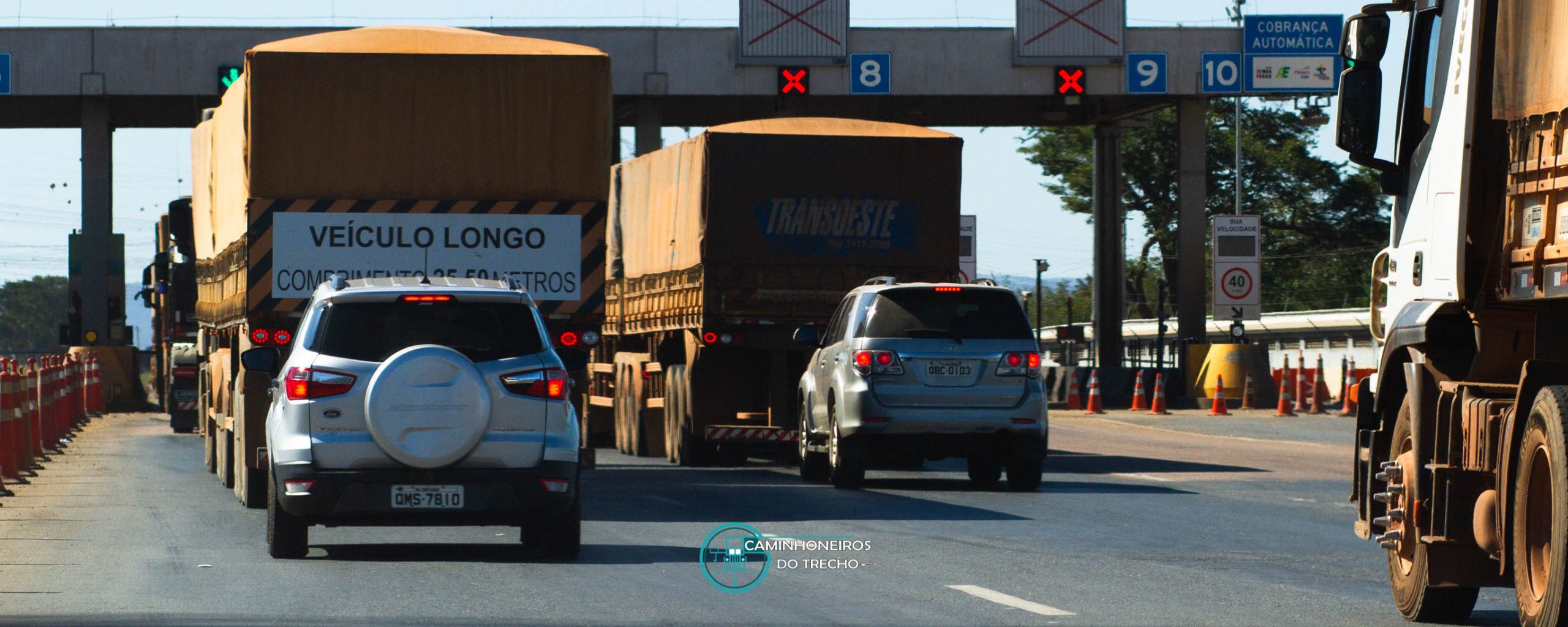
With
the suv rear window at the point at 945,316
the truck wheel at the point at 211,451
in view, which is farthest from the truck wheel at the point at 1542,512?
the truck wheel at the point at 211,451

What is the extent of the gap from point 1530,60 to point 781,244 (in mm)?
14438

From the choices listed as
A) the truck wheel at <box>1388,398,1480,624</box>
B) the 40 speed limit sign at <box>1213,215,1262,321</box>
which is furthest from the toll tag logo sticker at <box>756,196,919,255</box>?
the 40 speed limit sign at <box>1213,215,1262,321</box>

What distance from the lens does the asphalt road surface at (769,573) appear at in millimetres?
9867

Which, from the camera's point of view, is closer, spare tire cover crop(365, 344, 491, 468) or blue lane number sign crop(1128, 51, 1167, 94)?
spare tire cover crop(365, 344, 491, 468)

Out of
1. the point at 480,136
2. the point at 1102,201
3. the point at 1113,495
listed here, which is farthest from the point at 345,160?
the point at 1102,201

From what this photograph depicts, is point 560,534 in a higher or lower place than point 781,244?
lower

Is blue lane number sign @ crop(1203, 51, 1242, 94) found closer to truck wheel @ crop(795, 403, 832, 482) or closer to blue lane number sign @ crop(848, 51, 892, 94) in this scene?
blue lane number sign @ crop(848, 51, 892, 94)

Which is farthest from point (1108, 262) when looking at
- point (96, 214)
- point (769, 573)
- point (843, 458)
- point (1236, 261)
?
point (769, 573)

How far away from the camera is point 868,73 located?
40.5m

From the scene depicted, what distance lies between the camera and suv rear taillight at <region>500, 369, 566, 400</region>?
12242mm

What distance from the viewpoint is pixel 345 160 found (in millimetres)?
17469

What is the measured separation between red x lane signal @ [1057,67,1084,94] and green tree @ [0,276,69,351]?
479 feet

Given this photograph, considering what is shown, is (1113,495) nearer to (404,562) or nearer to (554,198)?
(554,198)

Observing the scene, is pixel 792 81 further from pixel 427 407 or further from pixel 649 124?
pixel 427 407
